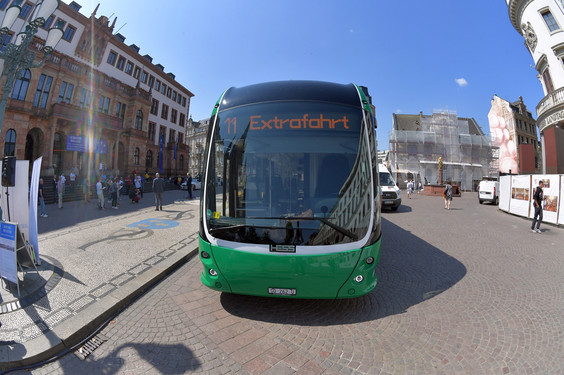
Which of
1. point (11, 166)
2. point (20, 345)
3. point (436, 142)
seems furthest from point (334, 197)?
point (436, 142)

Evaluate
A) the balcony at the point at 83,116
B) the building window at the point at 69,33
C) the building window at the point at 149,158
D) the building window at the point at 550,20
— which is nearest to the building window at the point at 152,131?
the building window at the point at 149,158

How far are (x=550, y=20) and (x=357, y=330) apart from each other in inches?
1067

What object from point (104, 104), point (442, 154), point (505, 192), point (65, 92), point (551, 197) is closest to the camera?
point (551, 197)

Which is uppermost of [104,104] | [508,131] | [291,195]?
[508,131]

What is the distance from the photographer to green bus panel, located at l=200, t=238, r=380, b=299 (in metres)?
2.70

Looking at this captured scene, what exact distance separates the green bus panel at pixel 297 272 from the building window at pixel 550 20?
84.8 feet

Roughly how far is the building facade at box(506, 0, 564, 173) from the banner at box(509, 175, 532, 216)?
6718mm

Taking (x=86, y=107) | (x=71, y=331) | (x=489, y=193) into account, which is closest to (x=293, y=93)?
(x=71, y=331)

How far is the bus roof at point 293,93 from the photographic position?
3.31m

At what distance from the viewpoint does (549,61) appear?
55.6 feet

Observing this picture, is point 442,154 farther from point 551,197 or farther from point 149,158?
point 149,158

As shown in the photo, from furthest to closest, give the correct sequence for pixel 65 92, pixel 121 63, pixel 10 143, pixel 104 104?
pixel 121 63
pixel 104 104
pixel 65 92
pixel 10 143

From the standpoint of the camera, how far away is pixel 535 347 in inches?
96.4

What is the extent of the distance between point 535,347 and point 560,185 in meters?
11.0
